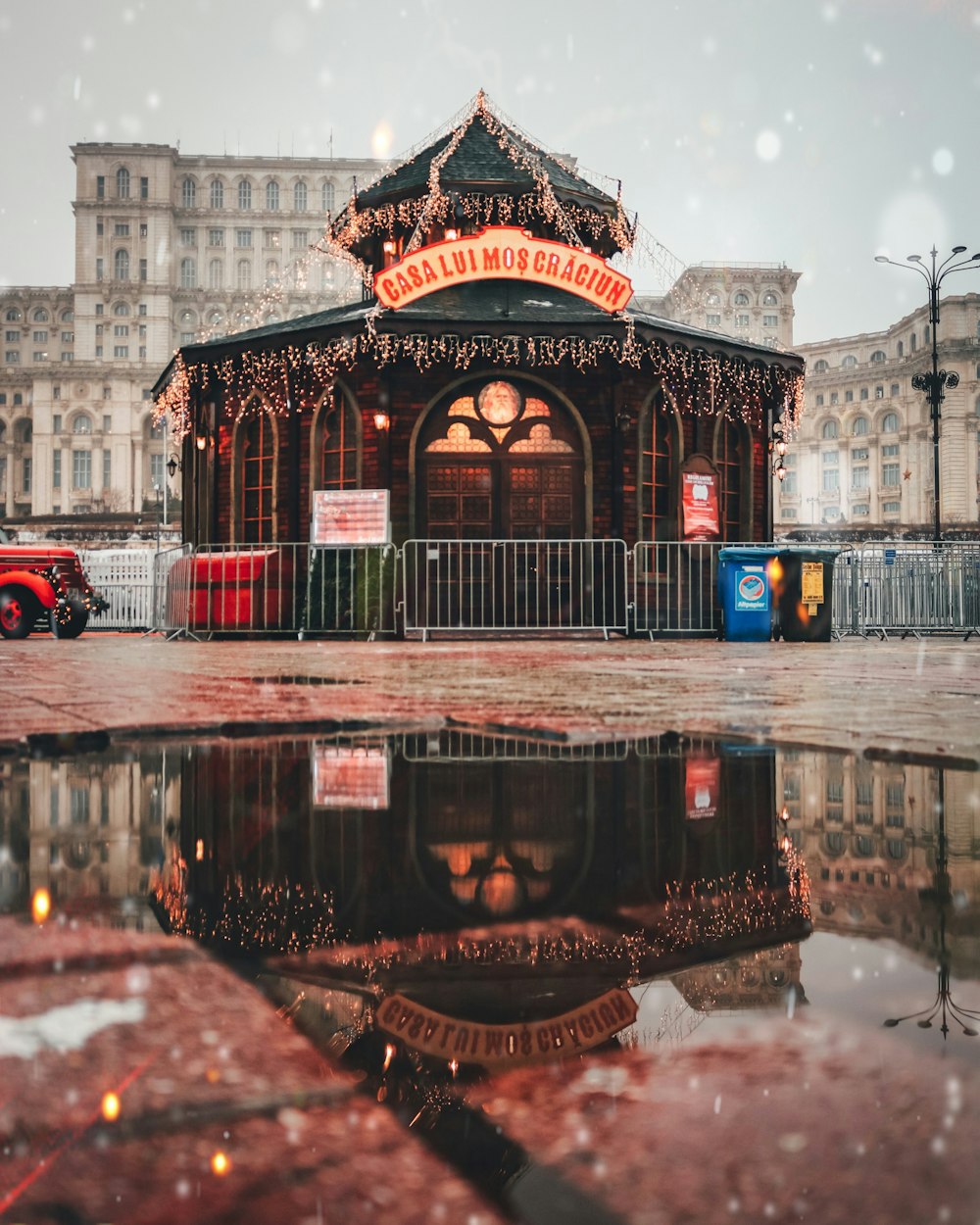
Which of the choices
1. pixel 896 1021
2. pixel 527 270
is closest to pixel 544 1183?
pixel 896 1021

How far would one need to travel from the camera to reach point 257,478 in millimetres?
20266

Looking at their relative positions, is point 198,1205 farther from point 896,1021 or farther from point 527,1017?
point 896,1021

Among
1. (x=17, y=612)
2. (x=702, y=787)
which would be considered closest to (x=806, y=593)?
(x=17, y=612)

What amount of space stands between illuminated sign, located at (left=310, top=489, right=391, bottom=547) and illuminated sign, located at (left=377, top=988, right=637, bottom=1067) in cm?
1708

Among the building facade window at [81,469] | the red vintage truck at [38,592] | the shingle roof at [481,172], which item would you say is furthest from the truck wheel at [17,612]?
the building facade window at [81,469]

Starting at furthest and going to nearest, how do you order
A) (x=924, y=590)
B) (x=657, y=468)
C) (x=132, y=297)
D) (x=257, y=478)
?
1. (x=132, y=297)
2. (x=924, y=590)
3. (x=257, y=478)
4. (x=657, y=468)

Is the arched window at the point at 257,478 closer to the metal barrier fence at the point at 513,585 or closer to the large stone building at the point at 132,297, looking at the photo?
the metal barrier fence at the point at 513,585

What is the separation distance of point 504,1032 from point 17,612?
743 inches

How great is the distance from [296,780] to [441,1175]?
8.04ft

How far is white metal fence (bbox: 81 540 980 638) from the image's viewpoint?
1805cm

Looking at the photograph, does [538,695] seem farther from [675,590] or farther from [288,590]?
[675,590]

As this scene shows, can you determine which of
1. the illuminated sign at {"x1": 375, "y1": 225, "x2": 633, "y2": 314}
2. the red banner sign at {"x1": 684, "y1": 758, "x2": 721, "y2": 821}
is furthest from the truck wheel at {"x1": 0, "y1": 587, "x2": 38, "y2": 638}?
the red banner sign at {"x1": 684, "y1": 758, "x2": 721, "y2": 821}

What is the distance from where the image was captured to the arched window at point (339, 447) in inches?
753

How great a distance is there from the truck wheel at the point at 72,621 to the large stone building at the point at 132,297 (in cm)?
9143
